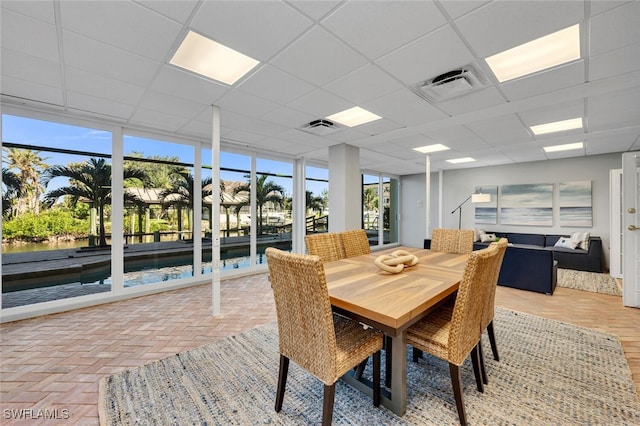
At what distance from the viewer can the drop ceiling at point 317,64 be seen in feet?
5.32

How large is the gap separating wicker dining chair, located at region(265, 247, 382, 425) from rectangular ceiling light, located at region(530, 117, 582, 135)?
13.6 ft

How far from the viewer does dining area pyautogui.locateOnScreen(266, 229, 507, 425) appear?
1.26m

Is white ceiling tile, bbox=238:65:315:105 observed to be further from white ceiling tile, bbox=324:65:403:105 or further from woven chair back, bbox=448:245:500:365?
woven chair back, bbox=448:245:500:365

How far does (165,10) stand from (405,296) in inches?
88.9

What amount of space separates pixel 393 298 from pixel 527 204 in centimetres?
694

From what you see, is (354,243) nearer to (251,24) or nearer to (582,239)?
(251,24)

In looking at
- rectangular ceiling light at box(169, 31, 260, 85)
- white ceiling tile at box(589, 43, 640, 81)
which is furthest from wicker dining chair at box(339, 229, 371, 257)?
white ceiling tile at box(589, 43, 640, 81)

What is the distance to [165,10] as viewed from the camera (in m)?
1.61

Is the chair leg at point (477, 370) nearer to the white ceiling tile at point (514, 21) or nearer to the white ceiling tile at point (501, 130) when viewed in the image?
the white ceiling tile at point (514, 21)

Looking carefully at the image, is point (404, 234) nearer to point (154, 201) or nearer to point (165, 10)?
point (154, 201)

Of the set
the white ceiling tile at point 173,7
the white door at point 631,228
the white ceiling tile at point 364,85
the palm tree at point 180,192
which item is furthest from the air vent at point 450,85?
the palm tree at point 180,192

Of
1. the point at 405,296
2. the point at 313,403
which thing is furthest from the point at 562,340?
the point at 313,403

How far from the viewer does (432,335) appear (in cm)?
153

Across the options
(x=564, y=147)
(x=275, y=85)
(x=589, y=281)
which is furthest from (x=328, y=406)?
(x=564, y=147)
